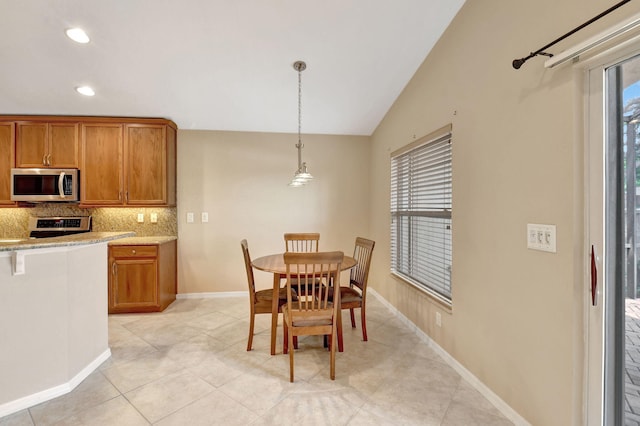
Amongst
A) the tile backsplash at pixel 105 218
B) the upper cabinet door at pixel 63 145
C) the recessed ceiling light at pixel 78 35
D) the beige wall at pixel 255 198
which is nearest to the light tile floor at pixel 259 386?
the beige wall at pixel 255 198

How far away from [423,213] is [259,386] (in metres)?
2.12

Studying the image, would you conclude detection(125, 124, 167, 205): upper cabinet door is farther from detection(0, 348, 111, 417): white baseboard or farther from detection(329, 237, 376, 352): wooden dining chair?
detection(329, 237, 376, 352): wooden dining chair

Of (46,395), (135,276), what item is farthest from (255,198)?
(46,395)

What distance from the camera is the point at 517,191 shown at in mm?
1796

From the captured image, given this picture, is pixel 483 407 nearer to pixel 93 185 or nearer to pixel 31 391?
pixel 31 391

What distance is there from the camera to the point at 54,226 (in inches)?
149

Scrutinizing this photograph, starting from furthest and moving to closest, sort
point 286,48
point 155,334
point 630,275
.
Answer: point 155,334 < point 286,48 < point 630,275

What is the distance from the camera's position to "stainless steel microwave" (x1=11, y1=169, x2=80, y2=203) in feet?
11.6

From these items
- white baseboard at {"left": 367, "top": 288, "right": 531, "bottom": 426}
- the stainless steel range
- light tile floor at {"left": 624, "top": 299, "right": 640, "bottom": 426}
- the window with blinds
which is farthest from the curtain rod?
the stainless steel range

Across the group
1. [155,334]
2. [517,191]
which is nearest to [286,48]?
[517,191]

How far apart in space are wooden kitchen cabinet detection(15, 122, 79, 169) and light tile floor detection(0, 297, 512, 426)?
2.31m

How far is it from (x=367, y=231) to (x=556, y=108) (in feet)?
10.5

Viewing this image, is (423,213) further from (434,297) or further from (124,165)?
(124,165)

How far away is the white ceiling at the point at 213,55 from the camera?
2305 millimetres
